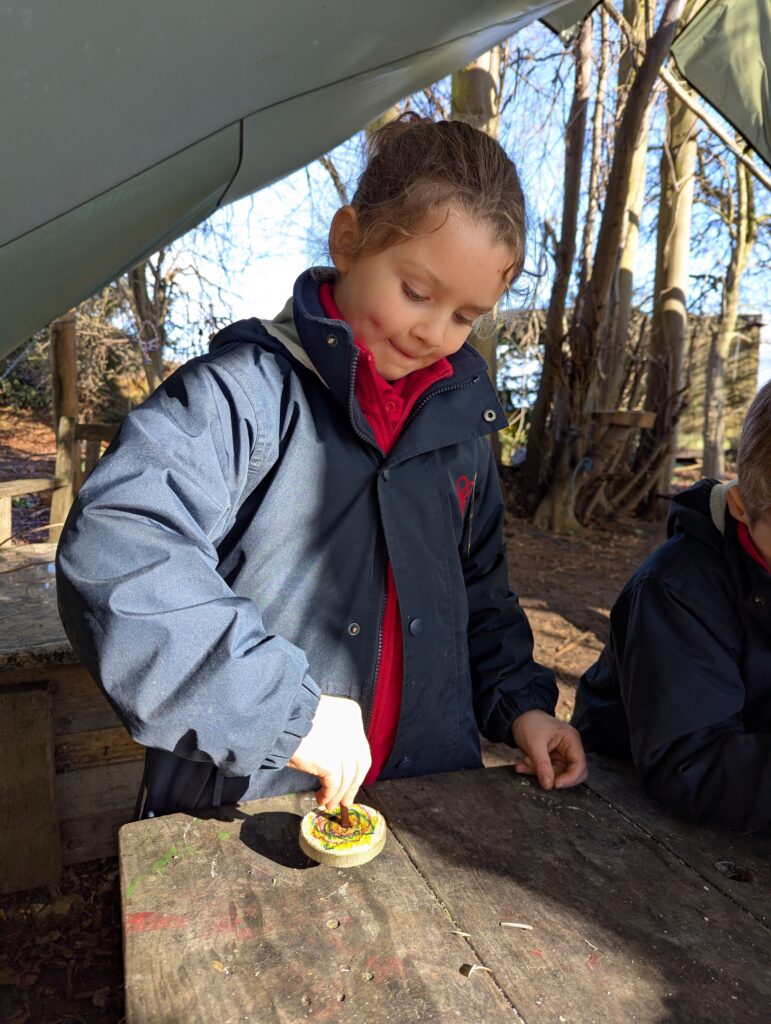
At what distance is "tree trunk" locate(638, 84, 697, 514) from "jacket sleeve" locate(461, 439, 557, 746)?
7.62 meters

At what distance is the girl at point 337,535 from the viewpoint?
960mm

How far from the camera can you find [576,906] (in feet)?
3.34

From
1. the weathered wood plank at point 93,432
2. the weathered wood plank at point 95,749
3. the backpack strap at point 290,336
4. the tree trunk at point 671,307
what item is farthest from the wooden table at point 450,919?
the tree trunk at point 671,307

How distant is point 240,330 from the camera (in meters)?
1.34

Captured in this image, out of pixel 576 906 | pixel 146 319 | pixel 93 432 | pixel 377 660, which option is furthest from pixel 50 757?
pixel 146 319

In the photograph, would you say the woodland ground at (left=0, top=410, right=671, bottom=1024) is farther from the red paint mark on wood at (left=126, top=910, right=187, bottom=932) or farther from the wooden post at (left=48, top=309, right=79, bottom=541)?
the red paint mark on wood at (left=126, top=910, right=187, bottom=932)

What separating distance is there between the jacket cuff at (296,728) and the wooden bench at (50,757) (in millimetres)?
1412

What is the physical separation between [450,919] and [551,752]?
0.54 meters

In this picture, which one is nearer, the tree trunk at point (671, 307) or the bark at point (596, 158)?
the bark at point (596, 158)

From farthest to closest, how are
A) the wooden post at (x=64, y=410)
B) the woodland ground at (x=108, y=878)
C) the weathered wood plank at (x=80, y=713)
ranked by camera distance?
the wooden post at (x=64, y=410) < the weathered wood plank at (x=80, y=713) < the woodland ground at (x=108, y=878)

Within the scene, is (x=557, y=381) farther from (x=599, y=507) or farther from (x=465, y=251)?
(x=465, y=251)

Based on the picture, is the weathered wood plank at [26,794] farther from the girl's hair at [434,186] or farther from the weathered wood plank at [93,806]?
the girl's hair at [434,186]

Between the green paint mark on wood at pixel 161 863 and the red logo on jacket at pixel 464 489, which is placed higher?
the red logo on jacket at pixel 464 489

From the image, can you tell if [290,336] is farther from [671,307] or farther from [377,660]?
[671,307]
